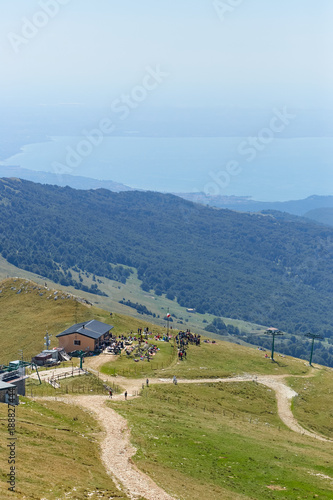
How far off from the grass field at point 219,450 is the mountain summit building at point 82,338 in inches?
760

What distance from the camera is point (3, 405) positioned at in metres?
50.1

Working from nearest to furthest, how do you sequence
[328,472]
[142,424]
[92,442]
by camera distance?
[92,442] → [328,472] → [142,424]

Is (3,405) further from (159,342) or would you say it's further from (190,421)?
(159,342)

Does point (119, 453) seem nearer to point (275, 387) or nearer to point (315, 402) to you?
point (315, 402)

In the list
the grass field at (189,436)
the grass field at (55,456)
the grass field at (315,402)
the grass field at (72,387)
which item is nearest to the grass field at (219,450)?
the grass field at (189,436)

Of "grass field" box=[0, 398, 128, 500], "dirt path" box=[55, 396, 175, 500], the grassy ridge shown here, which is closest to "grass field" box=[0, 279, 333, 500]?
"grass field" box=[0, 398, 128, 500]

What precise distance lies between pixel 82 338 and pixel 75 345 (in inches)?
68.7

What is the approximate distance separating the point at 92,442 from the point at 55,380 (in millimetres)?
24581

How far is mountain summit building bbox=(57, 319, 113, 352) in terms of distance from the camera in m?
90.2

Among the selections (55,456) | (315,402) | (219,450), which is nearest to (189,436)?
(219,450)

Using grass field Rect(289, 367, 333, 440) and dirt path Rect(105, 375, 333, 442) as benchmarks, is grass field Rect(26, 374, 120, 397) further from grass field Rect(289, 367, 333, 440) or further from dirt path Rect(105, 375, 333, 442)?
grass field Rect(289, 367, 333, 440)

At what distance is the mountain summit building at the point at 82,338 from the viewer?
90.2 metres

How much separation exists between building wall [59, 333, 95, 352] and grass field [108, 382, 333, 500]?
19306 millimetres

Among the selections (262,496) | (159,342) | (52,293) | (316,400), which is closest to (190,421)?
(262,496)
